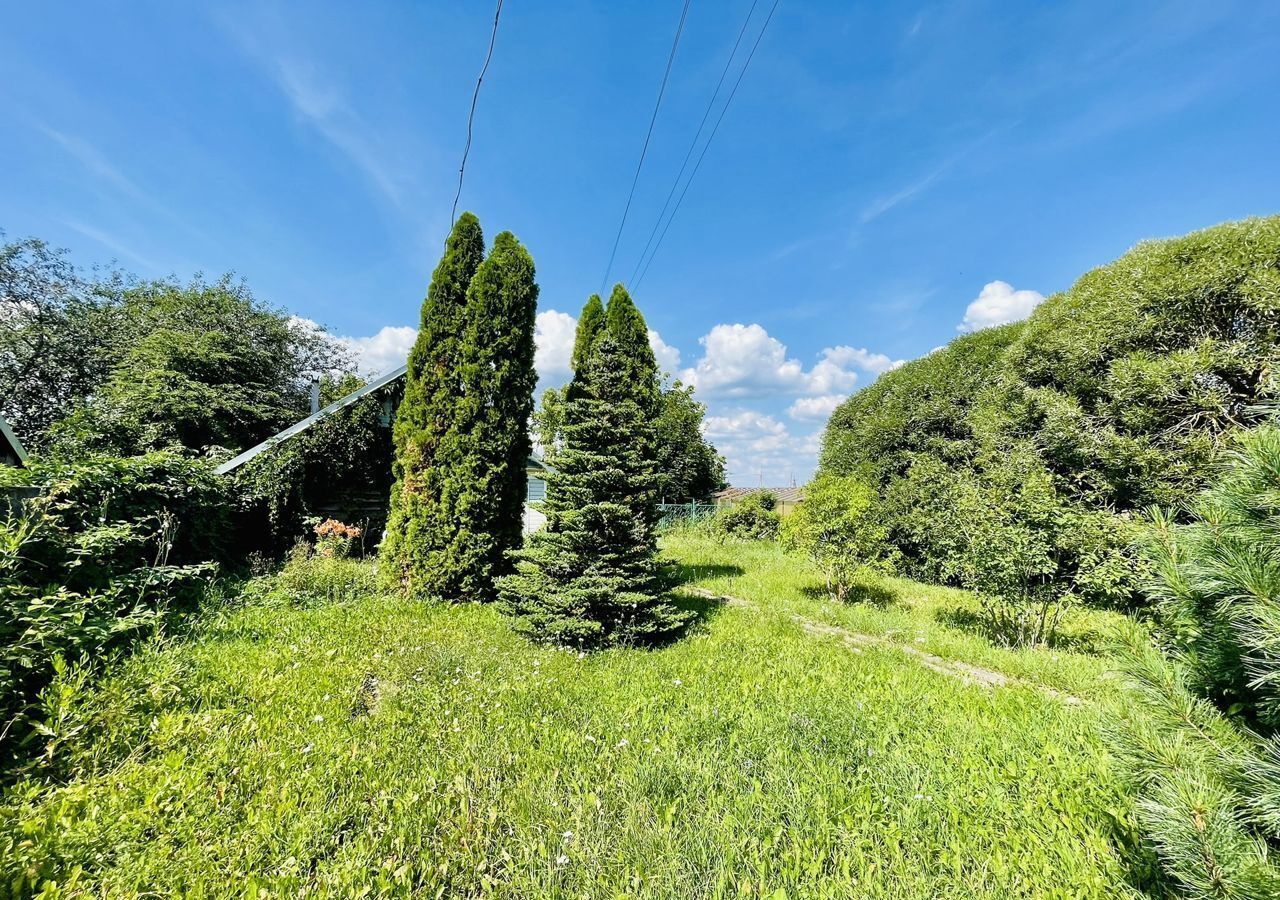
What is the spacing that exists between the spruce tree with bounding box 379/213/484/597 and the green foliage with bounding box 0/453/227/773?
2.12 meters

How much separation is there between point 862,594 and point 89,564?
32.4ft

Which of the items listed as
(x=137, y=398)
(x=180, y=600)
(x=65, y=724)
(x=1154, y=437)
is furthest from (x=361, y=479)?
(x=1154, y=437)

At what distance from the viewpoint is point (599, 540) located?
5.17 metres

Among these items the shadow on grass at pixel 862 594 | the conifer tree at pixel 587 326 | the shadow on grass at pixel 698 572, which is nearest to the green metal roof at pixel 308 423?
the conifer tree at pixel 587 326

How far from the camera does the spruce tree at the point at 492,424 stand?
6.45 m

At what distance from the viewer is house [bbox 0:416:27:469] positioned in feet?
27.1

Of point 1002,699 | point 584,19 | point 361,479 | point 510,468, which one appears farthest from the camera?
point 361,479

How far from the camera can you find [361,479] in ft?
31.7

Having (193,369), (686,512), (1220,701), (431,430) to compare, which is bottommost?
(1220,701)

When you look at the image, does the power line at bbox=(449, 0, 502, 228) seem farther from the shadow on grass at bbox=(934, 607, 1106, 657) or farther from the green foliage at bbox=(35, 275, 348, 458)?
the shadow on grass at bbox=(934, 607, 1106, 657)

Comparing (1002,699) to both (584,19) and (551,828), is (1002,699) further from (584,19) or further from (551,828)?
(584,19)

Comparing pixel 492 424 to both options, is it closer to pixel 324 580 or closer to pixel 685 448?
pixel 324 580

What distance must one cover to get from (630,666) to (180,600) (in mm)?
5031

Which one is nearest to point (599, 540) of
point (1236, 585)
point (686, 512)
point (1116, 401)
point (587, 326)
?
point (587, 326)
